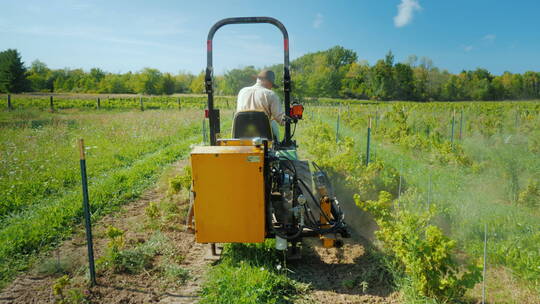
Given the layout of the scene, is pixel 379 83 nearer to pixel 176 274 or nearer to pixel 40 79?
pixel 40 79

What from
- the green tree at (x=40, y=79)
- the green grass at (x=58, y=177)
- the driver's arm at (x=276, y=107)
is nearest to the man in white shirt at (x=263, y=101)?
the driver's arm at (x=276, y=107)

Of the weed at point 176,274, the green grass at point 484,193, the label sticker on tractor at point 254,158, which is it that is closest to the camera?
the label sticker on tractor at point 254,158

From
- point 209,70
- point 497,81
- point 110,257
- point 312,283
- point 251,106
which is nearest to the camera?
point 312,283

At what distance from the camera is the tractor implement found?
3283 mm

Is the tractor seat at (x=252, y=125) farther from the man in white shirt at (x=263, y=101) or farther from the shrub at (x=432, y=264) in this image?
the shrub at (x=432, y=264)

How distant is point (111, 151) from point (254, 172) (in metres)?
7.99

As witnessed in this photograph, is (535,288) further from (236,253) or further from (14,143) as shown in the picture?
(14,143)

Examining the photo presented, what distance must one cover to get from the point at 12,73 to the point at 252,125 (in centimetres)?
4940

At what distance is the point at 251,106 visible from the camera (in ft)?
14.9

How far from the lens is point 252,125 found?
13.3ft

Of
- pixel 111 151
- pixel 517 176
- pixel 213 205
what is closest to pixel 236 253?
pixel 213 205

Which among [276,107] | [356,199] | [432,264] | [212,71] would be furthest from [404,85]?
[432,264]

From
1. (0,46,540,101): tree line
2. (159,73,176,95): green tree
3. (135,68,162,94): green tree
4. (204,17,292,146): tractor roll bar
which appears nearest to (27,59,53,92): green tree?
(0,46,540,101): tree line

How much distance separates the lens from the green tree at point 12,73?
41406 millimetres
